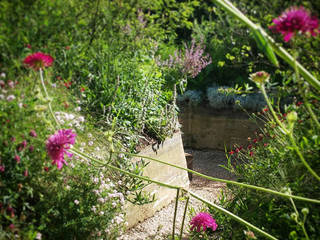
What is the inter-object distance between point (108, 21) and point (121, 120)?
29.8 inches

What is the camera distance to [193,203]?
3213 mm

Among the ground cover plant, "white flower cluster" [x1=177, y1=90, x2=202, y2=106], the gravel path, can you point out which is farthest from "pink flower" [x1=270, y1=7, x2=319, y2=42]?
"white flower cluster" [x1=177, y1=90, x2=202, y2=106]

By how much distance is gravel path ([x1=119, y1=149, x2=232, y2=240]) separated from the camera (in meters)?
2.55

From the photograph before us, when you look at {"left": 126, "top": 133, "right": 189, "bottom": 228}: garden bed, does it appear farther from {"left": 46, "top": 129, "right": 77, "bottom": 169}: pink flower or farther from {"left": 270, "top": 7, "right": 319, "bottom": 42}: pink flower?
{"left": 270, "top": 7, "right": 319, "bottom": 42}: pink flower

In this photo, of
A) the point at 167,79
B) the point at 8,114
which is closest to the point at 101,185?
the point at 8,114

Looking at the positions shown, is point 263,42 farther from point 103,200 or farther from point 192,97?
point 192,97

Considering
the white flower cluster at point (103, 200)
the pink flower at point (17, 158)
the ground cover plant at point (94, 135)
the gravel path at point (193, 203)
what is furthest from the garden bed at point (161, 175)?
the pink flower at point (17, 158)

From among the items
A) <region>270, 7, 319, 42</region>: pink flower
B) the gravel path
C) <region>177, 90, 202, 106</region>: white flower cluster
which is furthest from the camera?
<region>177, 90, 202, 106</region>: white flower cluster

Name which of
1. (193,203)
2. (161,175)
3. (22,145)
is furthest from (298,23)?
(193,203)

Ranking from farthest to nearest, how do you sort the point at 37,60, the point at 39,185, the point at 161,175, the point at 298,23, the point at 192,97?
the point at 192,97, the point at 161,175, the point at 39,185, the point at 37,60, the point at 298,23

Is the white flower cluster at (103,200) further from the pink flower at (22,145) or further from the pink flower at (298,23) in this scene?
the pink flower at (298,23)

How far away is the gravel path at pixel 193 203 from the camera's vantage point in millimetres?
2549

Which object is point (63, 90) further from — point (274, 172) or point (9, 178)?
point (274, 172)

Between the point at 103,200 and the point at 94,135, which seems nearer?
the point at 103,200
